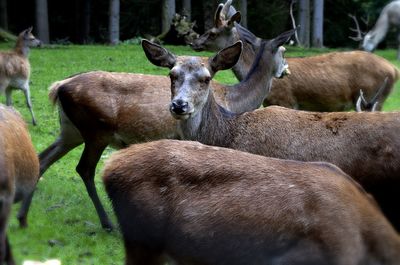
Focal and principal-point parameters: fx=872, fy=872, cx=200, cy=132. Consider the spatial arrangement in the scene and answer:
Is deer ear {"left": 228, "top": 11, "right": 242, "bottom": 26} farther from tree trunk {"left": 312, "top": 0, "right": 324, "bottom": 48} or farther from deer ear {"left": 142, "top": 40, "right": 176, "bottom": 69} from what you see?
tree trunk {"left": 312, "top": 0, "right": 324, "bottom": 48}

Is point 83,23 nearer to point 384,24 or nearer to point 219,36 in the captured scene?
point 384,24

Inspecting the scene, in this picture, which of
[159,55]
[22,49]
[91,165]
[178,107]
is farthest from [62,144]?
[22,49]

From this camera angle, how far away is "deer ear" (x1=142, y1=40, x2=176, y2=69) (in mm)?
7266

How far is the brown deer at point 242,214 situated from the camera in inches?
181

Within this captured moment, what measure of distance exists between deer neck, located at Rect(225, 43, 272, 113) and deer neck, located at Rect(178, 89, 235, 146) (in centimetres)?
107

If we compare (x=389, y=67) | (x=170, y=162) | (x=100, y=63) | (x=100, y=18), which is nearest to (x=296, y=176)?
(x=170, y=162)

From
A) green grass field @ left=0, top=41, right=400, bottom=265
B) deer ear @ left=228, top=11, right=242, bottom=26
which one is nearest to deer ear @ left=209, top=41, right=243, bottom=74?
green grass field @ left=0, top=41, right=400, bottom=265

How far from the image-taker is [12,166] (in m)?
5.68

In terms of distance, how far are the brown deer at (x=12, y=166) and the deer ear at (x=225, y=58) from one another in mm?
1801

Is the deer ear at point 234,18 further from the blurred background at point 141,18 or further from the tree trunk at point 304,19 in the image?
the blurred background at point 141,18

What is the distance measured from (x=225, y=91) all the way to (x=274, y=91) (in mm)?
3027

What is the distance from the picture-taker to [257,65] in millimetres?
8750

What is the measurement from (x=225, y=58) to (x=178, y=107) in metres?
0.99

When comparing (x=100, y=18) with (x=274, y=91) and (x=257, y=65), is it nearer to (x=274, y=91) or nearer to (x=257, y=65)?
(x=274, y=91)
